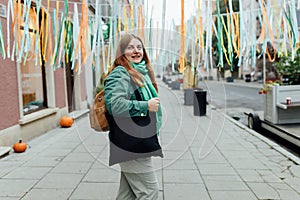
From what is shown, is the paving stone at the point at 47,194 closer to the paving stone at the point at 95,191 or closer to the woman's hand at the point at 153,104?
the paving stone at the point at 95,191

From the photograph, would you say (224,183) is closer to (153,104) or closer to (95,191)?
(95,191)

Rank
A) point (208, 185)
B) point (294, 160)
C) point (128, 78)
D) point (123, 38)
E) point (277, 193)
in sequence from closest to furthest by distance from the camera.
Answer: point (128, 78) < point (123, 38) < point (277, 193) < point (208, 185) < point (294, 160)

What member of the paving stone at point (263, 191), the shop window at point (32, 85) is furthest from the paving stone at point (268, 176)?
the shop window at point (32, 85)

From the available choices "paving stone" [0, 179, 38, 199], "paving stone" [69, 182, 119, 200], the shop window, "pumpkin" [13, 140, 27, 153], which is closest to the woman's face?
"paving stone" [69, 182, 119, 200]

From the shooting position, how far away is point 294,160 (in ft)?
16.9

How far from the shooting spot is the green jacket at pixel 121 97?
7.64 feet

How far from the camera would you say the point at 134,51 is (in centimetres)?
252

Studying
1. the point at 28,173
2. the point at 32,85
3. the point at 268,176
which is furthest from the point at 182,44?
the point at 32,85

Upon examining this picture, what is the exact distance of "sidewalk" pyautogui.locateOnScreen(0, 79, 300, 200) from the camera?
12.4 ft

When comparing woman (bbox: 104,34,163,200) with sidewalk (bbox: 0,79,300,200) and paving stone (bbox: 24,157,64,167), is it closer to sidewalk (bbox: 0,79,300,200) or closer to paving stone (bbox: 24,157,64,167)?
sidewalk (bbox: 0,79,300,200)

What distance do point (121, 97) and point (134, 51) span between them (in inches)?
17.2

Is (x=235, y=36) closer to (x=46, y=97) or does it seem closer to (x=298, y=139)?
(x=298, y=139)

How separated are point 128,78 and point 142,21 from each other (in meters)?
2.40

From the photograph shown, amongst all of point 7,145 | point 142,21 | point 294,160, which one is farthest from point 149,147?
point 7,145
